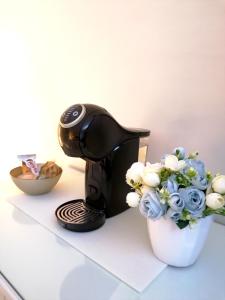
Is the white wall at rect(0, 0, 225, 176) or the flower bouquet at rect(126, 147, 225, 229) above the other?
the white wall at rect(0, 0, 225, 176)

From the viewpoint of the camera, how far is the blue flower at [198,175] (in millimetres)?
474

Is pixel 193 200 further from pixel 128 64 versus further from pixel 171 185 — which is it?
pixel 128 64

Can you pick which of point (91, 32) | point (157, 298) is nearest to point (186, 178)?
point (157, 298)

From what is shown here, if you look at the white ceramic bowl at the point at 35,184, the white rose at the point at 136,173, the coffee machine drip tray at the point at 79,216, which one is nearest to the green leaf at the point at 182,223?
the white rose at the point at 136,173

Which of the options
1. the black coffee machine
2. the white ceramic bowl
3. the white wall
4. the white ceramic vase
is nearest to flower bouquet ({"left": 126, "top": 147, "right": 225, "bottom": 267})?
the white ceramic vase

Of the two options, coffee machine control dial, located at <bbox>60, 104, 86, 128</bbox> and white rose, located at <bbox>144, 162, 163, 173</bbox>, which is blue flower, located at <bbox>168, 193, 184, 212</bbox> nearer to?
white rose, located at <bbox>144, 162, 163, 173</bbox>

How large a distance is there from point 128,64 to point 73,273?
0.68 m

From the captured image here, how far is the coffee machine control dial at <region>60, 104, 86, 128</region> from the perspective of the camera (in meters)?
0.60

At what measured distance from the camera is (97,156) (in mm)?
668

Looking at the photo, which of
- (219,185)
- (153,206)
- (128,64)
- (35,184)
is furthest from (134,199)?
(128,64)

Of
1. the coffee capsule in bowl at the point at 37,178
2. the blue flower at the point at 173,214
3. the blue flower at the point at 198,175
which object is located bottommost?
the coffee capsule in bowl at the point at 37,178

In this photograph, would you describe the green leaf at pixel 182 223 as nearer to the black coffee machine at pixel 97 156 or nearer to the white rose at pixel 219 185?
the white rose at pixel 219 185

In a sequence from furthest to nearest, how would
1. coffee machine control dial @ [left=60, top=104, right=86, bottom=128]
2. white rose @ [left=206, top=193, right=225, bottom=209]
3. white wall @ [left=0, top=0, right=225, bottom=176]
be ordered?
white wall @ [left=0, top=0, right=225, bottom=176] < coffee machine control dial @ [left=60, top=104, right=86, bottom=128] < white rose @ [left=206, top=193, right=225, bottom=209]

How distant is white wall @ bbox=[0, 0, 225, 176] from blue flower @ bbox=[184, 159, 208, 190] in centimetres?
27
